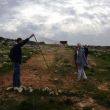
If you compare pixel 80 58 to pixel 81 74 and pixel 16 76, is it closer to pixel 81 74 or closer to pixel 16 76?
pixel 81 74

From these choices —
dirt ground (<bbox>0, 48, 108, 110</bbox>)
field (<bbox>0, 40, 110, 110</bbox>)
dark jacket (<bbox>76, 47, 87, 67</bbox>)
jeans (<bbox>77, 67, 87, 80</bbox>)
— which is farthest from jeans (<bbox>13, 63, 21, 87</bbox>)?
dark jacket (<bbox>76, 47, 87, 67</bbox>)

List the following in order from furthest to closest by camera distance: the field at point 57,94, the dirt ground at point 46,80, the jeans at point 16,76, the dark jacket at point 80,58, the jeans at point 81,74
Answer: the dark jacket at point 80,58
the jeans at point 81,74
the dirt ground at point 46,80
the jeans at point 16,76
the field at point 57,94

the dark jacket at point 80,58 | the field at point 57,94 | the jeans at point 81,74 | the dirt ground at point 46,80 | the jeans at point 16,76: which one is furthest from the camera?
the dark jacket at point 80,58

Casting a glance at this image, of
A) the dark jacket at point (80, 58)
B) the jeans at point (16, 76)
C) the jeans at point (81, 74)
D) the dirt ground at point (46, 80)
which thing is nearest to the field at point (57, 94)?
the dirt ground at point (46, 80)

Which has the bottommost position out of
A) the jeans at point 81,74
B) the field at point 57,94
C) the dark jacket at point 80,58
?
the field at point 57,94

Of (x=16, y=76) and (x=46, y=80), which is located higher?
(x=16, y=76)

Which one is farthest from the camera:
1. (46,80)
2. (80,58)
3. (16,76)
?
(80,58)

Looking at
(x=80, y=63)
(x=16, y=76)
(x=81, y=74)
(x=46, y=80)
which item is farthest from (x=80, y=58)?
(x=16, y=76)

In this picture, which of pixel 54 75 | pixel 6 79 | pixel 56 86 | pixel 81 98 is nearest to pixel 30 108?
pixel 81 98

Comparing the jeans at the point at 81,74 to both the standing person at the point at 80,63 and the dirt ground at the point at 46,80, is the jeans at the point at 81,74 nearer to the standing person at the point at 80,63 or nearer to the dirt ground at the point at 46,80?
the standing person at the point at 80,63

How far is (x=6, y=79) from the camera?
2670 cm

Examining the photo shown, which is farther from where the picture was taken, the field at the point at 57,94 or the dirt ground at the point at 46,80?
the dirt ground at the point at 46,80

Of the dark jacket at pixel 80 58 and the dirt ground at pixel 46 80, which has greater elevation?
the dark jacket at pixel 80 58

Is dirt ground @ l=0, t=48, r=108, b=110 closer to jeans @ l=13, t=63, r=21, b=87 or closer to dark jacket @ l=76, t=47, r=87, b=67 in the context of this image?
dark jacket @ l=76, t=47, r=87, b=67
